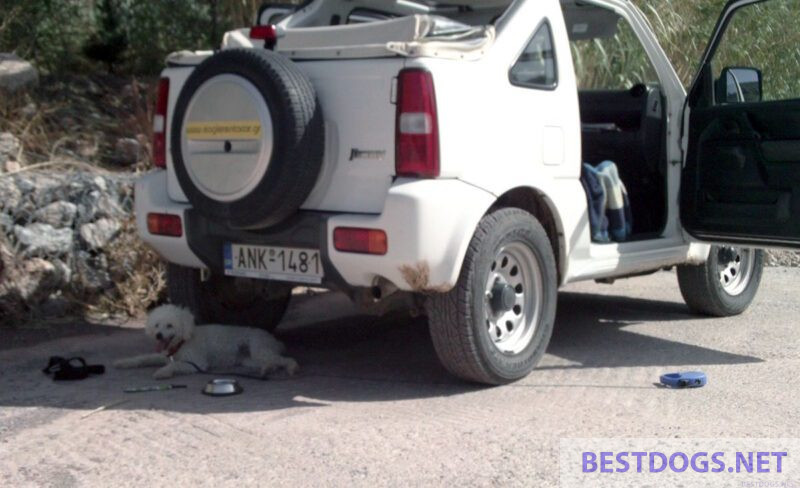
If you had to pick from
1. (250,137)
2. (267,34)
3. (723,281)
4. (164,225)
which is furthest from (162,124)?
(723,281)

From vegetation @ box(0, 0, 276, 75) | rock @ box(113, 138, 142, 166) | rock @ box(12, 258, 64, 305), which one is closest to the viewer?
rock @ box(12, 258, 64, 305)

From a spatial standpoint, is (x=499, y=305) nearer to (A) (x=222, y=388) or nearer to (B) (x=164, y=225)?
(A) (x=222, y=388)

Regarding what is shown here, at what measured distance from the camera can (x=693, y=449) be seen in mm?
4281

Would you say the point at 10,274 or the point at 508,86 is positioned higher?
the point at 508,86

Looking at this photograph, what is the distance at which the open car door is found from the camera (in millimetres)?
5828

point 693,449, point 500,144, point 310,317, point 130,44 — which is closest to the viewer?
point 693,449

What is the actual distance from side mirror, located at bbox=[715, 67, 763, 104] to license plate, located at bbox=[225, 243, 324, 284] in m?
2.79

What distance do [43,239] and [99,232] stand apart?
369mm

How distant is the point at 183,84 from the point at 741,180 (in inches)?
120

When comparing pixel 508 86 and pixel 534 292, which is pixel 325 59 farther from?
pixel 534 292

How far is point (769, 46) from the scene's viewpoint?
1070 cm

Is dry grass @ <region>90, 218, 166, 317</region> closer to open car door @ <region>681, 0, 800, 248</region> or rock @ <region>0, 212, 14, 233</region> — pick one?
rock @ <region>0, 212, 14, 233</region>

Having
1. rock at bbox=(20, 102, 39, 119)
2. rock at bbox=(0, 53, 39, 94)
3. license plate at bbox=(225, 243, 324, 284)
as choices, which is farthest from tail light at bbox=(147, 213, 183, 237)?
rock at bbox=(0, 53, 39, 94)

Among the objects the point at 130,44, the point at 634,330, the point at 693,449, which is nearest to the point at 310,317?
the point at 634,330
